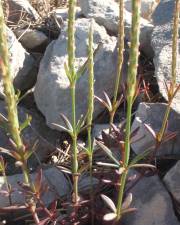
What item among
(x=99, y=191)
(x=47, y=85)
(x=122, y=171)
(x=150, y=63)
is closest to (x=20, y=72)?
(x=47, y=85)

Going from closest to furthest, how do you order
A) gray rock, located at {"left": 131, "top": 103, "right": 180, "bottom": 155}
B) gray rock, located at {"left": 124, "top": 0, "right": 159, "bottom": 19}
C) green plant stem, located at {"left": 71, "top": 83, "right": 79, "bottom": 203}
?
green plant stem, located at {"left": 71, "top": 83, "right": 79, "bottom": 203}, gray rock, located at {"left": 131, "top": 103, "right": 180, "bottom": 155}, gray rock, located at {"left": 124, "top": 0, "right": 159, "bottom": 19}

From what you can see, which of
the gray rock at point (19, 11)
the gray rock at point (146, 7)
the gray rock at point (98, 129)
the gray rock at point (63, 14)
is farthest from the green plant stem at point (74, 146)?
→ the gray rock at point (146, 7)

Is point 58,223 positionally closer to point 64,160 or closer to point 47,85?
point 64,160

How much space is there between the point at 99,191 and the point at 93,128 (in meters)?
0.54

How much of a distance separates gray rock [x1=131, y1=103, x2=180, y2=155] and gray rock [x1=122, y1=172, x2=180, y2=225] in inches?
6.9

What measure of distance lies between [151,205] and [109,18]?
4.57 ft

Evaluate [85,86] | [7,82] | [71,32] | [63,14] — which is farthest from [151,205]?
[63,14]

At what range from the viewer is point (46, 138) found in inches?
116

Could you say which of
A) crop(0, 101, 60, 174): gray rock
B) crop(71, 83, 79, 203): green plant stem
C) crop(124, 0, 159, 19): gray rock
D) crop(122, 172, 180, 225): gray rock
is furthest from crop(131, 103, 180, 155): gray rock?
crop(124, 0, 159, 19): gray rock

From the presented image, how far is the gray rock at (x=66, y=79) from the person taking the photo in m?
2.84

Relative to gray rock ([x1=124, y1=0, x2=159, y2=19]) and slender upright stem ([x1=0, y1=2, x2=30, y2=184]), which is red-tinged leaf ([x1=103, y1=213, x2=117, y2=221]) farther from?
gray rock ([x1=124, y1=0, x2=159, y2=19])

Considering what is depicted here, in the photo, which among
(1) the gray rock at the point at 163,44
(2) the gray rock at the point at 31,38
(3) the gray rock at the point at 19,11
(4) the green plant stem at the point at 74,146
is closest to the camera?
(4) the green plant stem at the point at 74,146

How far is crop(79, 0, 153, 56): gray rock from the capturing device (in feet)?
10.3

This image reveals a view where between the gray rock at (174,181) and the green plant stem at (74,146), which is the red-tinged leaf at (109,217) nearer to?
the green plant stem at (74,146)
